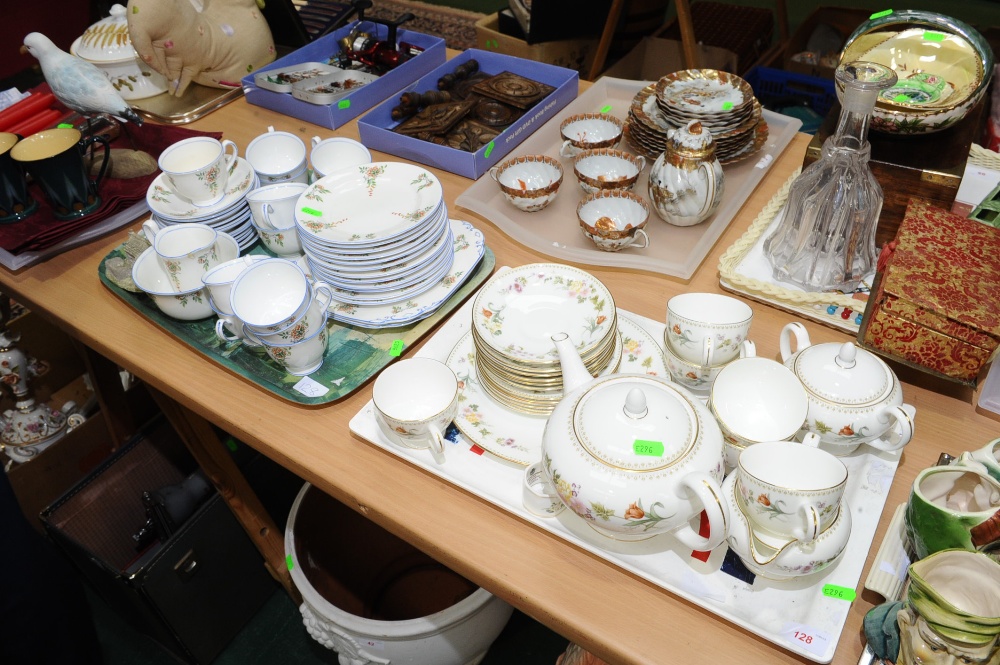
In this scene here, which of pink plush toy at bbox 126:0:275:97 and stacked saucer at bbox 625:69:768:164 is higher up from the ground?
pink plush toy at bbox 126:0:275:97

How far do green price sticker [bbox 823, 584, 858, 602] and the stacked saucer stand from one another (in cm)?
91

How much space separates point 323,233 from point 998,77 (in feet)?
6.23

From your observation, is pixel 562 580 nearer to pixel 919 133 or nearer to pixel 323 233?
pixel 323 233

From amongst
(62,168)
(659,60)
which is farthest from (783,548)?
(659,60)

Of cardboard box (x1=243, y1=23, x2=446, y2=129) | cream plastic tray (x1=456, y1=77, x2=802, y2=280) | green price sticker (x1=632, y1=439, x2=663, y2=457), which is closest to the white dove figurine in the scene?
cardboard box (x1=243, y1=23, x2=446, y2=129)

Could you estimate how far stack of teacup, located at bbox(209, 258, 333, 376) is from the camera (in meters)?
1.03

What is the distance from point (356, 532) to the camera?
62.1 inches

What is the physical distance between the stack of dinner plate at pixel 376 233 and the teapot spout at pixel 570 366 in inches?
13.6

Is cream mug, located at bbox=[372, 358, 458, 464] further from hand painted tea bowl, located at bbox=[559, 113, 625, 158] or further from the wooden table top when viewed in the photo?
hand painted tea bowl, located at bbox=[559, 113, 625, 158]

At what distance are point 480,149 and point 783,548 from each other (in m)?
1.04

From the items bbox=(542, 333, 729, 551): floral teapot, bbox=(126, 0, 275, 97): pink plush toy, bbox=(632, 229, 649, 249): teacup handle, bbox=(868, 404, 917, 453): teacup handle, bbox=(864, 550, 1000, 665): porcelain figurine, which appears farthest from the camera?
bbox=(126, 0, 275, 97): pink plush toy

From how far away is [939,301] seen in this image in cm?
95

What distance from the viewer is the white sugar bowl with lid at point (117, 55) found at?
1.76 m

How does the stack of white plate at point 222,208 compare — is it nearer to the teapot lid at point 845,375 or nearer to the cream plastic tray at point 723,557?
the cream plastic tray at point 723,557
